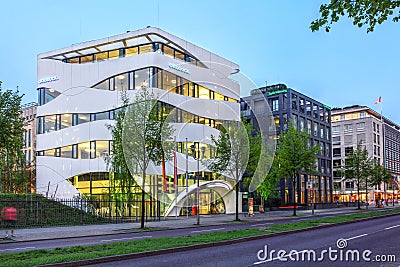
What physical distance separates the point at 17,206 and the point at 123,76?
2580 cm

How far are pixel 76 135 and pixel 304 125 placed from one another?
2114 inches

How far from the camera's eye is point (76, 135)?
59188mm

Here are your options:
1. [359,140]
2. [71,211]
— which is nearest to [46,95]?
[71,211]

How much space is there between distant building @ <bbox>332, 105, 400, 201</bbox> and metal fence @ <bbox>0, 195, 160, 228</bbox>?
318 ft

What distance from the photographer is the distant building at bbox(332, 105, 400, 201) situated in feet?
442

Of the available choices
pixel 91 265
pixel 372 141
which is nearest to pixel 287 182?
pixel 372 141

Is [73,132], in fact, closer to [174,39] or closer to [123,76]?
[123,76]

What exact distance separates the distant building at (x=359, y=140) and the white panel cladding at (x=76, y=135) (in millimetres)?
90769

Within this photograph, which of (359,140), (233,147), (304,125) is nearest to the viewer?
(233,147)

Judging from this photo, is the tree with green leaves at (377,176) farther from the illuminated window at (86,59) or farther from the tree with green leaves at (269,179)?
the illuminated window at (86,59)

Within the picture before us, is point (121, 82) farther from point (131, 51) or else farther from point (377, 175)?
point (377, 175)

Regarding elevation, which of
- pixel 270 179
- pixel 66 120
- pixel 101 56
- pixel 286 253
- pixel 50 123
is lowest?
pixel 286 253

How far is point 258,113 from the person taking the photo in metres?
19.0

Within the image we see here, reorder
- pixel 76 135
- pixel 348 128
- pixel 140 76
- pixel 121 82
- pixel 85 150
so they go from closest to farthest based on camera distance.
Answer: pixel 140 76 < pixel 121 82 < pixel 85 150 < pixel 76 135 < pixel 348 128
